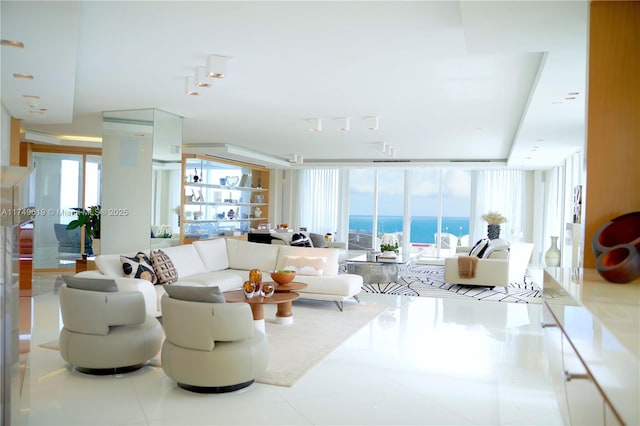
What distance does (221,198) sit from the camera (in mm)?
12438

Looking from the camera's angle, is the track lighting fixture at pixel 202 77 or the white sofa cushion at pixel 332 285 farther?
the white sofa cushion at pixel 332 285

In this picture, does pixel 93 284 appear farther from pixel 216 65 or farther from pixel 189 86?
pixel 189 86

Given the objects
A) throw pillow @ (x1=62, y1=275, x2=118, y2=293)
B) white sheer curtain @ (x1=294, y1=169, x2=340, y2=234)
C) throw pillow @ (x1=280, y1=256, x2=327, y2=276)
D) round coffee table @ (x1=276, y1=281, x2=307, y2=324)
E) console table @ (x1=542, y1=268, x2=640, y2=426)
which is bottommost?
round coffee table @ (x1=276, y1=281, x2=307, y2=324)

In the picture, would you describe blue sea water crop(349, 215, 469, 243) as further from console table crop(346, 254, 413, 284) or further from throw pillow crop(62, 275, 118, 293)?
throw pillow crop(62, 275, 118, 293)

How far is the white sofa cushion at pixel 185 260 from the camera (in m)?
6.52

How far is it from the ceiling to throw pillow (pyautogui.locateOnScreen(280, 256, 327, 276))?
6.58 ft

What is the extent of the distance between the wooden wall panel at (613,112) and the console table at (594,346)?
1.45ft

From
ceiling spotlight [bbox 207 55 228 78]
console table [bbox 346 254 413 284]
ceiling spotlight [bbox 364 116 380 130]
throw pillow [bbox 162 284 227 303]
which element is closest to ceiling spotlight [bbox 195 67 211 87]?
ceiling spotlight [bbox 207 55 228 78]

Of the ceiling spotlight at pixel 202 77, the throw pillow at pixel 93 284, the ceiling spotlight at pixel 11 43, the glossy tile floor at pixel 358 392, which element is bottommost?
the glossy tile floor at pixel 358 392

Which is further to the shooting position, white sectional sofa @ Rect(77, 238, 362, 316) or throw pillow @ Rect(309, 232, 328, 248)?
throw pillow @ Rect(309, 232, 328, 248)

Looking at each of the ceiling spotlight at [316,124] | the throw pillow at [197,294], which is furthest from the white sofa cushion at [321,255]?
the throw pillow at [197,294]

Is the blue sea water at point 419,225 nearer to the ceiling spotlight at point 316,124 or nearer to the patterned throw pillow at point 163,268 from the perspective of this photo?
the ceiling spotlight at point 316,124

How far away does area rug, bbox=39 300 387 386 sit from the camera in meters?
4.23

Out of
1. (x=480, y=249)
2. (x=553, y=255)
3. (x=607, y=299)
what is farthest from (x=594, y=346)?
(x=553, y=255)
